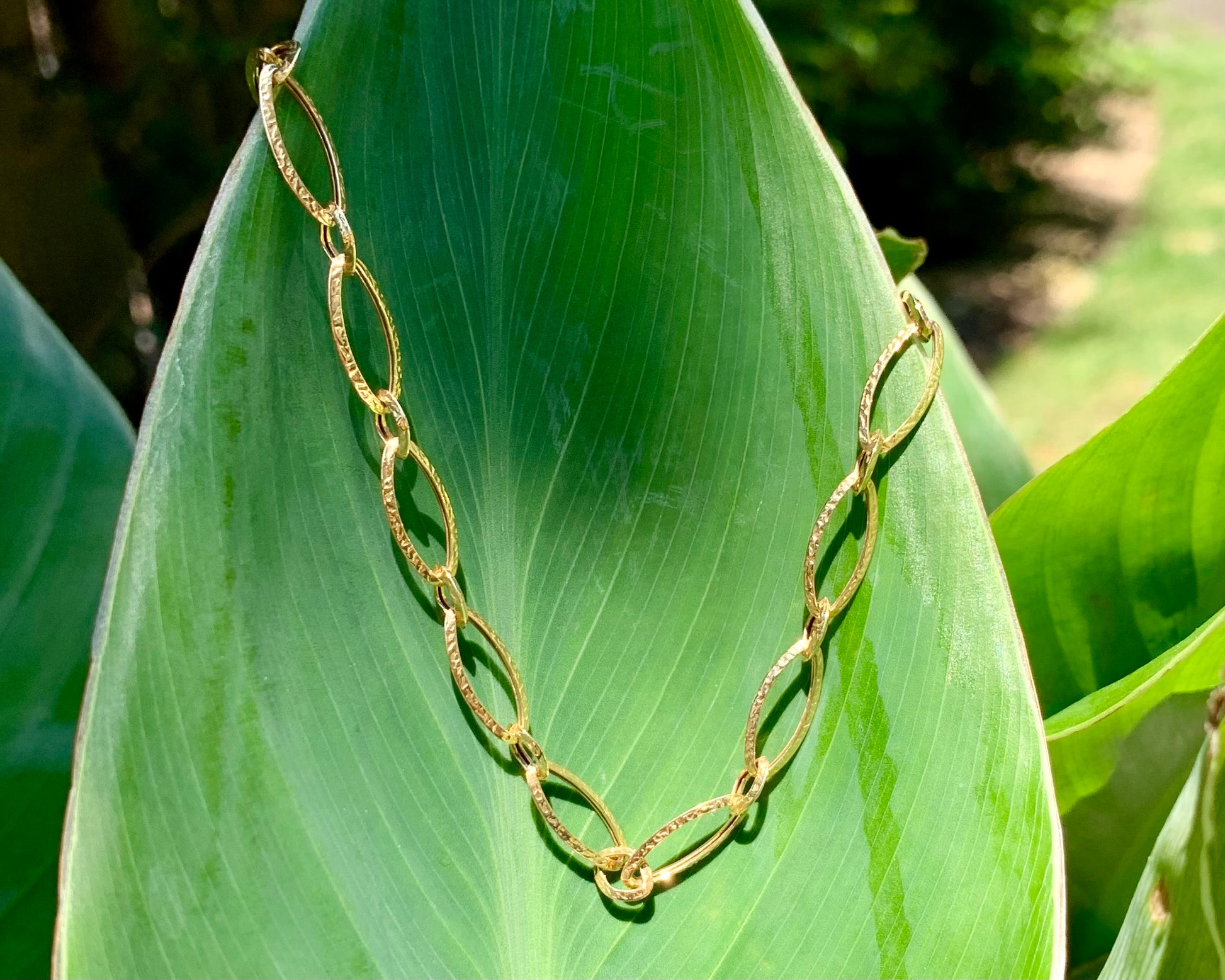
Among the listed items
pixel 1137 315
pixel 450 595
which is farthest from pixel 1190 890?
pixel 1137 315

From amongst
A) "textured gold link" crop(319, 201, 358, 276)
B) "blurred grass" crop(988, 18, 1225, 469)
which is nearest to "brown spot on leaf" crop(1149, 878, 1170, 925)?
"textured gold link" crop(319, 201, 358, 276)

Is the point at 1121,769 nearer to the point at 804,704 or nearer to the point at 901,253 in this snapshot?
the point at 804,704

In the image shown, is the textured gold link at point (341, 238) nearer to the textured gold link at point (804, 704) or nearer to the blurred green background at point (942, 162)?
the textured gold link at point (804, 704)

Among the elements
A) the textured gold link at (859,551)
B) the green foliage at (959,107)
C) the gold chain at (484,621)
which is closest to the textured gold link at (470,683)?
the gold chain at (484,621)

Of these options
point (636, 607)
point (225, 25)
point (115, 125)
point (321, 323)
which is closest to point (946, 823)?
point (636, 607)

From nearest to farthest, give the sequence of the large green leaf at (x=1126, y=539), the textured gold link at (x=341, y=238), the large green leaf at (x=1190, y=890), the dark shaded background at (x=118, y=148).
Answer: the large green leaf at (x=1190, y=890) → the textured gold link at (x=341, y=238) → the large green leaf at (x=1126, y=539) → the dark shaded background at (x=118, y=148)

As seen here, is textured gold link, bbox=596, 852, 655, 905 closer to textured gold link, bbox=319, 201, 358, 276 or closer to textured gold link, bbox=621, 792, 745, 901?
textured gold link, bbox=621, 792, 745, 901

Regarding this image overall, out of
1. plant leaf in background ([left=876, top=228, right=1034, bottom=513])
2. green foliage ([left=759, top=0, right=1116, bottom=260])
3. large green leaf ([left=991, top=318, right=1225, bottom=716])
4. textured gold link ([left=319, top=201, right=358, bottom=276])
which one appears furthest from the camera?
green foliage ([left=759, top=0, right=1116, bottom=260])

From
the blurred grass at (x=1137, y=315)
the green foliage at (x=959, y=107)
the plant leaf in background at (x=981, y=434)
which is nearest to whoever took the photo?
the plant leaf in background at (x=981, y=434)
